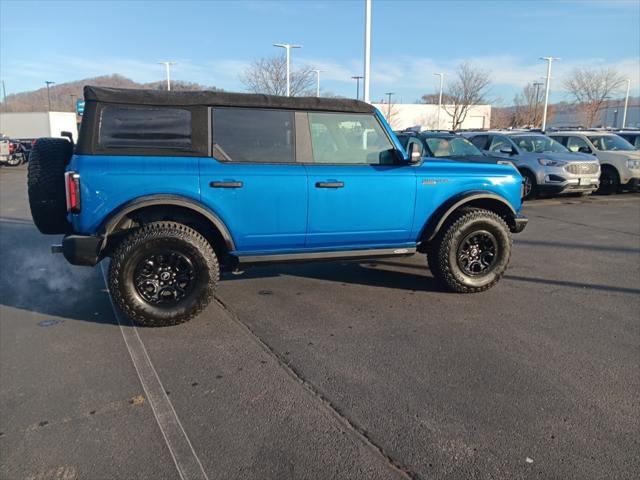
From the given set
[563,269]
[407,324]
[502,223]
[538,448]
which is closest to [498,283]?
[502,223]

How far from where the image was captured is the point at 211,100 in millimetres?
4527

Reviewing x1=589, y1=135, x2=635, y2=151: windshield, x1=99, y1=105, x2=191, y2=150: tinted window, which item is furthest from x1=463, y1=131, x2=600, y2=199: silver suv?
x1=99, y1=105, x2=191, y2=150: tinted window

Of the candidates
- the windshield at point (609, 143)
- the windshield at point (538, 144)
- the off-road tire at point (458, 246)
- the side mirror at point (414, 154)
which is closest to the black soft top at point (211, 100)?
the side mirror at point (414, 154)

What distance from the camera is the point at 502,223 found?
210 inches

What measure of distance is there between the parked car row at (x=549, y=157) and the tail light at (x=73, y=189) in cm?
789

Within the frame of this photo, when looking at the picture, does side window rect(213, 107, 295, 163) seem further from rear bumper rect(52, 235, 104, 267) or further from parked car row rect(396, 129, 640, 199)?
parked car row rect(396, 129, 640, 199)

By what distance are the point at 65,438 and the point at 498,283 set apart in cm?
453

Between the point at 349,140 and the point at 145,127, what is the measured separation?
188 centimetres

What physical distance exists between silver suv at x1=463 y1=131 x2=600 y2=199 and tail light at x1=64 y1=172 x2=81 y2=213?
10172 mm

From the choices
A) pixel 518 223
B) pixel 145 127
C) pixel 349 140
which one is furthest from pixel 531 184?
pixel 145 127

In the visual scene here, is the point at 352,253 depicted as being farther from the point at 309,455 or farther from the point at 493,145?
the point at 493,145

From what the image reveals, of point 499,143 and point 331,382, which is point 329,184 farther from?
point 499,143

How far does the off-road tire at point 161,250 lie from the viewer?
4.23 meters

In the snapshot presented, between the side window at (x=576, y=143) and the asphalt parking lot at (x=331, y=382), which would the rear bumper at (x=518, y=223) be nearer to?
the asphalt parking lot at (x=331, y=382)
